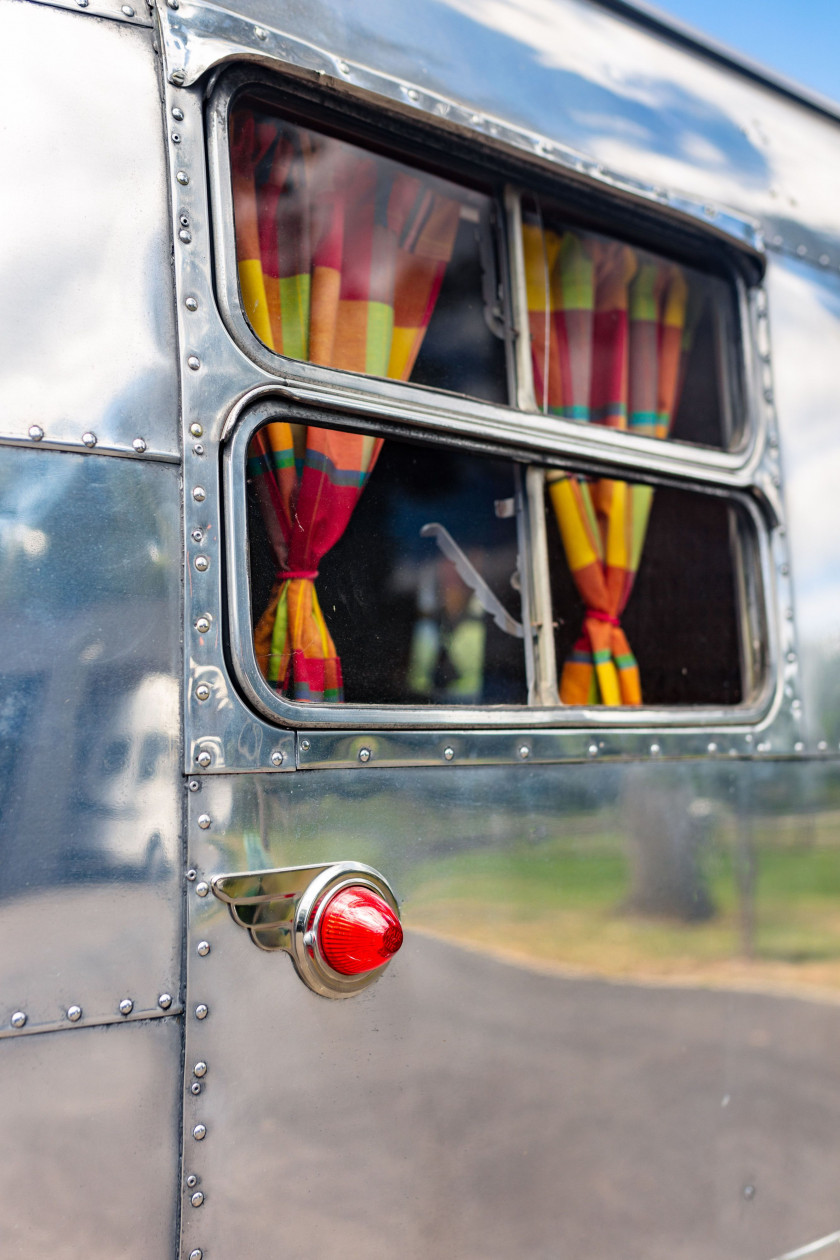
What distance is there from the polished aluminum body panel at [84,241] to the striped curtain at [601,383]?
2.28 feet

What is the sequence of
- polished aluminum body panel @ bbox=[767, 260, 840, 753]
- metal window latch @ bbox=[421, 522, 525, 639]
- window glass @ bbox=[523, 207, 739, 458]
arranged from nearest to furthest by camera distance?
metal window latch @ bbox=[421, 522, 525, 639]
window glass @ bbox=[523, 207, 739, 458]
polished aluminum body panel @ bbox=[767, 260, 840, 753]

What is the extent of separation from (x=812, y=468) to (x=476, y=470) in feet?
2.61

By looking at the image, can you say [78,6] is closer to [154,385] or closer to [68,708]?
[154,385]

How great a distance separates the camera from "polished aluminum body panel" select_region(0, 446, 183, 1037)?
1.12 meters

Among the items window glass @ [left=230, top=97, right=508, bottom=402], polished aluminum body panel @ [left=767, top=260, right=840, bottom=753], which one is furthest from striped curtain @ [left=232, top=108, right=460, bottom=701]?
polished aluminum body panel @ [left=767, top=260, right=840, bottom=753]

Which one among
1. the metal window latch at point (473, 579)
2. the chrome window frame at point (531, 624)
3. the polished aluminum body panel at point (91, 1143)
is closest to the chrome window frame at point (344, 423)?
the chrome window frame at point (531, 624)

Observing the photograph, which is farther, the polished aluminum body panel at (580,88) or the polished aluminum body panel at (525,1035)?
the polished aluminum body panel at (580,88)

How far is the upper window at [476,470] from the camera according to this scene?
143cm

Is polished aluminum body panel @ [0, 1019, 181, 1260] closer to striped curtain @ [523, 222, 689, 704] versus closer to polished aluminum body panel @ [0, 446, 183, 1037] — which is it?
polished aluminum body panel @ [0, 446, 183, 1037]

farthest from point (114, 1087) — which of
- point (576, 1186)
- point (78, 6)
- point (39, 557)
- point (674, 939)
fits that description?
point (78, 6)

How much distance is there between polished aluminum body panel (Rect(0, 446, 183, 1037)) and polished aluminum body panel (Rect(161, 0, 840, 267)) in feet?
1.98

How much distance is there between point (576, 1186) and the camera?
1.50m

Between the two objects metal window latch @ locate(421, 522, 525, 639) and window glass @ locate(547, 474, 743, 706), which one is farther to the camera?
window glass @ locate(547, 474, 743, 706)

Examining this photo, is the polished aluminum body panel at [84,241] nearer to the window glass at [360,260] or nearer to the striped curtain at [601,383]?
the window glass at [360,260]
